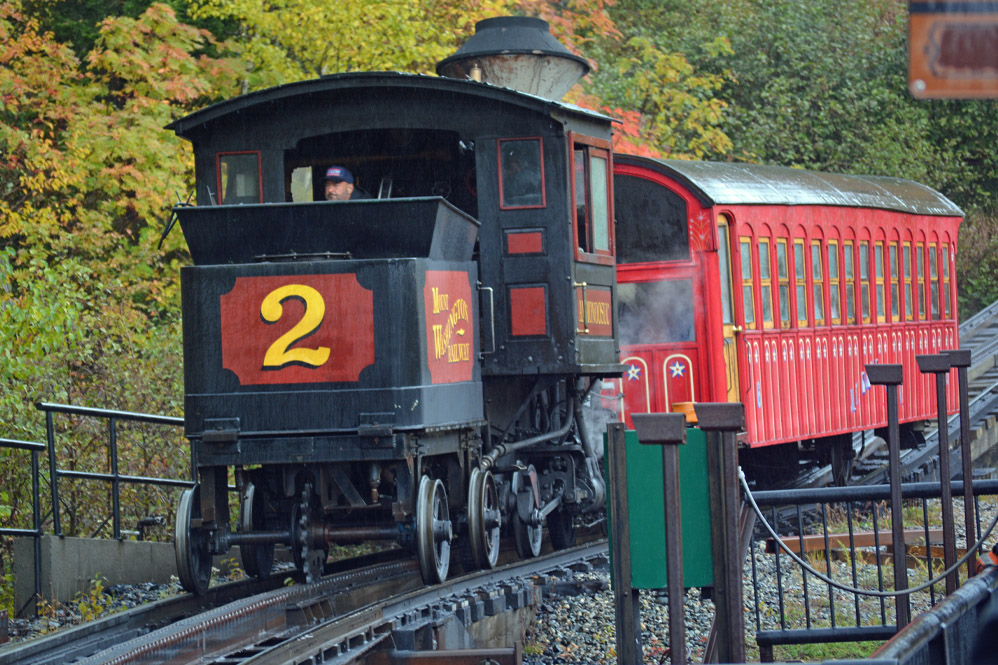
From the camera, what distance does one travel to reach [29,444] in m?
8.85

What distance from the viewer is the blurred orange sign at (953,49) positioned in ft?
9.84

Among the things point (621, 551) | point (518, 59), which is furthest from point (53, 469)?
point (518, 59)

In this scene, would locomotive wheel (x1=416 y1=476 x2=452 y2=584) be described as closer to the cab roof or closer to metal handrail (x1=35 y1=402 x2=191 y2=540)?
metal handrail (x1=35 y1=402 x2=191 y2=540)

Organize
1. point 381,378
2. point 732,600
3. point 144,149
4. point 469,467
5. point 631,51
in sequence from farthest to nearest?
1. point 631,51
2. point 144,149
3. point 469,467
4. point 381,378
5. point 732,600

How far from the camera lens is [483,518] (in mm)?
9047

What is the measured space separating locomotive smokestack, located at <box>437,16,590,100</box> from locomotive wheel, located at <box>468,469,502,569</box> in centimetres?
576

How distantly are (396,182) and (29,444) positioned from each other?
142 inches

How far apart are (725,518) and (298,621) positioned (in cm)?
317

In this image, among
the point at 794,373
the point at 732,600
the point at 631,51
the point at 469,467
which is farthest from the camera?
the point at 631,51

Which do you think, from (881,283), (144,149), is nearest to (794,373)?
(881,283)

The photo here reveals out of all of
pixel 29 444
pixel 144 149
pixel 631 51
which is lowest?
pixel 29 444

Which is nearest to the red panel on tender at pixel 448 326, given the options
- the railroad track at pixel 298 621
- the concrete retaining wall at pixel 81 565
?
the railroad track at pixel 298 621

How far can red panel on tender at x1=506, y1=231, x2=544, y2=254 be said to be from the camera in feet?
31.9

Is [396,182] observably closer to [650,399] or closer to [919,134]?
[650,399]
